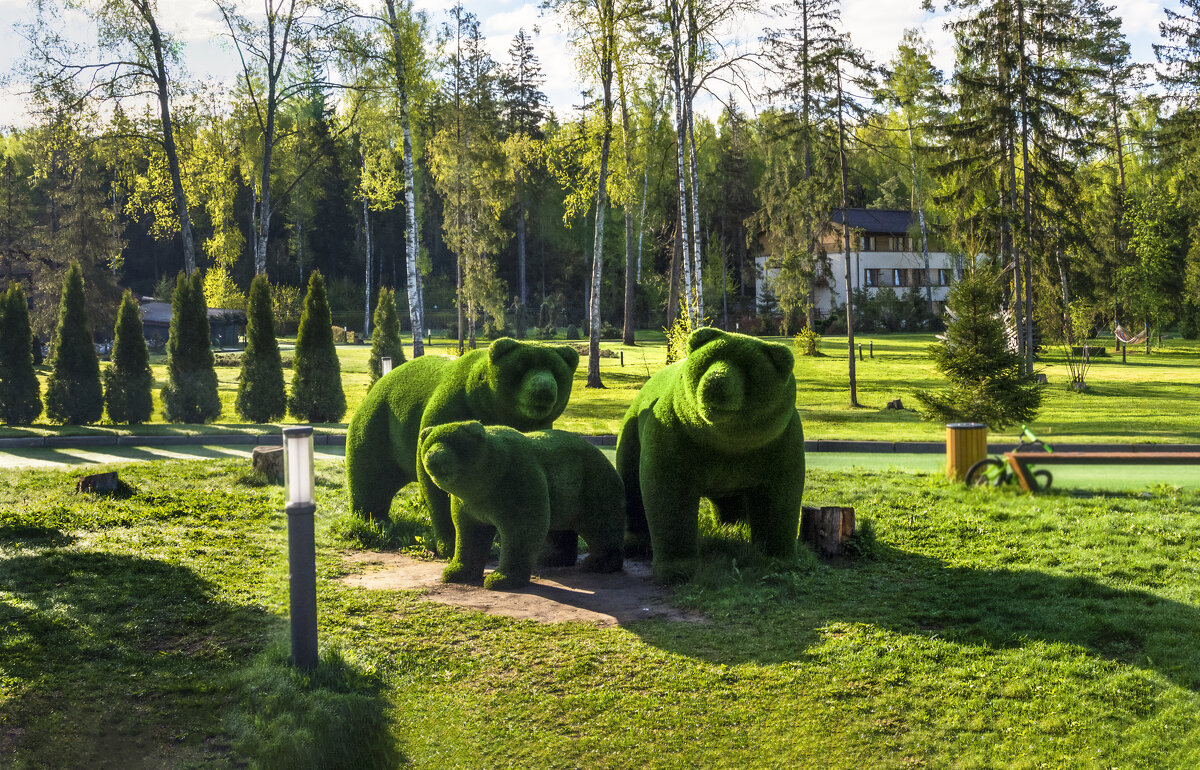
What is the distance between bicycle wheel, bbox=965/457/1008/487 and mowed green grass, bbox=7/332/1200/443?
6.21 metres

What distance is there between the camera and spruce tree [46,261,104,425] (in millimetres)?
17594

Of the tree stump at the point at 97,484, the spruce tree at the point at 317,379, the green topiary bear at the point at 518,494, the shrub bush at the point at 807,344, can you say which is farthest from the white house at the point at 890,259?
the green topiary bear at the point at 518,494

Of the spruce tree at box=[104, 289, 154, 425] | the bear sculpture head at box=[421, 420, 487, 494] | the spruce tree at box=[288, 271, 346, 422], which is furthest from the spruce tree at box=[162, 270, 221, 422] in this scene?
the bear sculpture head at box=[421, 420, 487, 494]

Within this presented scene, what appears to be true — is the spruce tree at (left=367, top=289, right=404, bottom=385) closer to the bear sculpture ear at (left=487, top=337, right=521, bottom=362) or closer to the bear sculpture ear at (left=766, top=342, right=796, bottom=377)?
the bear sculpture ear at (left=487, top=337, right=521, bottom=362)

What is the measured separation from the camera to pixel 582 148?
24188 mm

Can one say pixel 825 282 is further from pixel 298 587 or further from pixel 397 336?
pixel 298 587

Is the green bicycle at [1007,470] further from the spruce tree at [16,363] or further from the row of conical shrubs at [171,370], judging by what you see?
the spruce tree at [16,363]

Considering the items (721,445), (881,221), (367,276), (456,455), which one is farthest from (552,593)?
(881,221)

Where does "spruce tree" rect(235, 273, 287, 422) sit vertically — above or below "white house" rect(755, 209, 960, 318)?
below

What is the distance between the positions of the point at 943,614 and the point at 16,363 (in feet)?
59.4

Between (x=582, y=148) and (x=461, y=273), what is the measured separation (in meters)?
19.0

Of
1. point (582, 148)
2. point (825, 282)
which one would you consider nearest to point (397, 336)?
point (582, 148)

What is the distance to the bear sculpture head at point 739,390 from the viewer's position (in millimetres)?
6230

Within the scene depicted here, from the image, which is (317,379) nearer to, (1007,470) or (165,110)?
(165,110)
